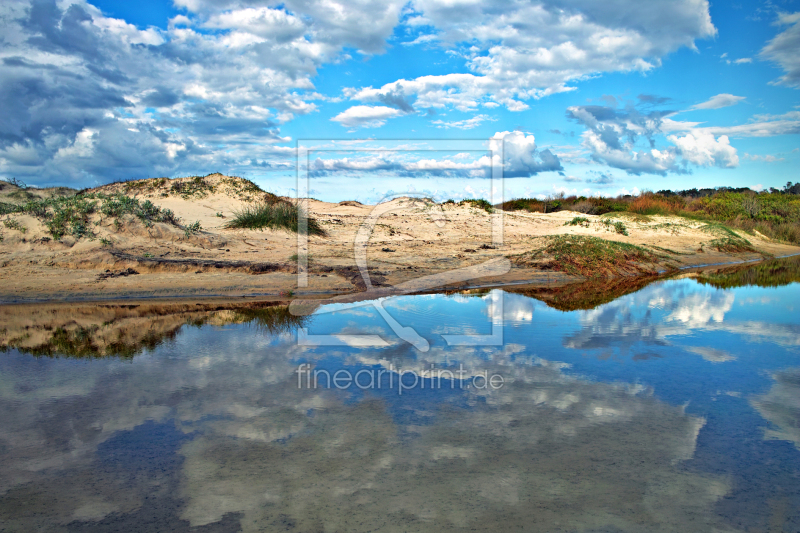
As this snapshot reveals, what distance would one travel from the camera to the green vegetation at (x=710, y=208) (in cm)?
2542

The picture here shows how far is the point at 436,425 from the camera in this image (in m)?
3.86

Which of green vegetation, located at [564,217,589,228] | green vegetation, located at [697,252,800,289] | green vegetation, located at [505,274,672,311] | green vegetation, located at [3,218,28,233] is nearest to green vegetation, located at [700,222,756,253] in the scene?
green vegetation, located at [697,252,800,289]

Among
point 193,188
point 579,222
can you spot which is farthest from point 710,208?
point 193,188

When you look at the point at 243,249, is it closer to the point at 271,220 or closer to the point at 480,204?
the point at 271,220

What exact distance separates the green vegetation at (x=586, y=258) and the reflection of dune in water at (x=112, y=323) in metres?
7.19

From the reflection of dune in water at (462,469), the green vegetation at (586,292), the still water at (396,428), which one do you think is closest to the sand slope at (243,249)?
the green vegetation at (586,292)

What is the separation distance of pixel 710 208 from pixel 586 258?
64.5 ft

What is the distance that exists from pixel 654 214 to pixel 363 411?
24.4 m

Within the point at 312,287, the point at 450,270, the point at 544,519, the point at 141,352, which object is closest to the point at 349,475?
the point at 544,519

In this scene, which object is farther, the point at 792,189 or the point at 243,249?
the point at 792,189

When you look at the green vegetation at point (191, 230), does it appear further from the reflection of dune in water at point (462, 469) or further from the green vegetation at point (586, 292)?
the reflection of dune in water at point (462, 469)

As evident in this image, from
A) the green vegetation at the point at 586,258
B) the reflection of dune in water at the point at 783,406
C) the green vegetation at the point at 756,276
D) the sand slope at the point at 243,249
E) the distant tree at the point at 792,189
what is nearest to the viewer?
the reflection of dune in water at the point at 783,406

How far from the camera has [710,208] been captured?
2820 centimetres

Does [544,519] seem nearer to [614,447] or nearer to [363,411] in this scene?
[614,447]
